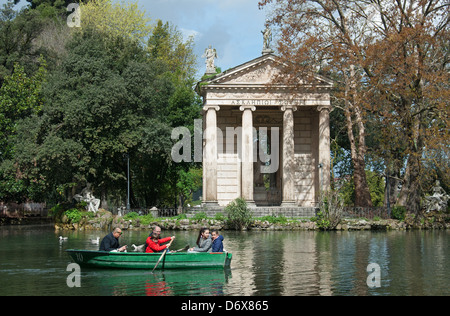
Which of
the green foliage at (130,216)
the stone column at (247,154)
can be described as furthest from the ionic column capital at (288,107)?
the green foliage at (130,216)

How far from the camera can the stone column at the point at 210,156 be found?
47.9 m

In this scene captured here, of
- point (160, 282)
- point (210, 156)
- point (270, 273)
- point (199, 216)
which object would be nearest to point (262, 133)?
point (210, 156)

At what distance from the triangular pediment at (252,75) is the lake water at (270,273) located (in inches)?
769

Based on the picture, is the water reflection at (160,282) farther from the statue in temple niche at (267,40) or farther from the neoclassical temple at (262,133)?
the statue in temple niche at (267,40)

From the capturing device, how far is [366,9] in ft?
145

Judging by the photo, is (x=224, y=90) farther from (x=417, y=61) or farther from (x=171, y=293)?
(x=171, y=293)

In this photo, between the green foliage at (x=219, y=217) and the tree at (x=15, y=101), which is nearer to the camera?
the green foliage at (x=219, y=217)

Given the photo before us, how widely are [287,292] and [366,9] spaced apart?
1258 inches

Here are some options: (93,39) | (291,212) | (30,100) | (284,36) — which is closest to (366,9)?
(284,36)

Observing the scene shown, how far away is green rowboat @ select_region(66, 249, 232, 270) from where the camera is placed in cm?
2098

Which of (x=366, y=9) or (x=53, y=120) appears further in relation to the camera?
(x=53, y=120)

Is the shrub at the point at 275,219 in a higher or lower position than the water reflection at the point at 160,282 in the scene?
higher

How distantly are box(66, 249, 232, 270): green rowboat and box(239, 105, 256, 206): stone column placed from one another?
84.7 feet
